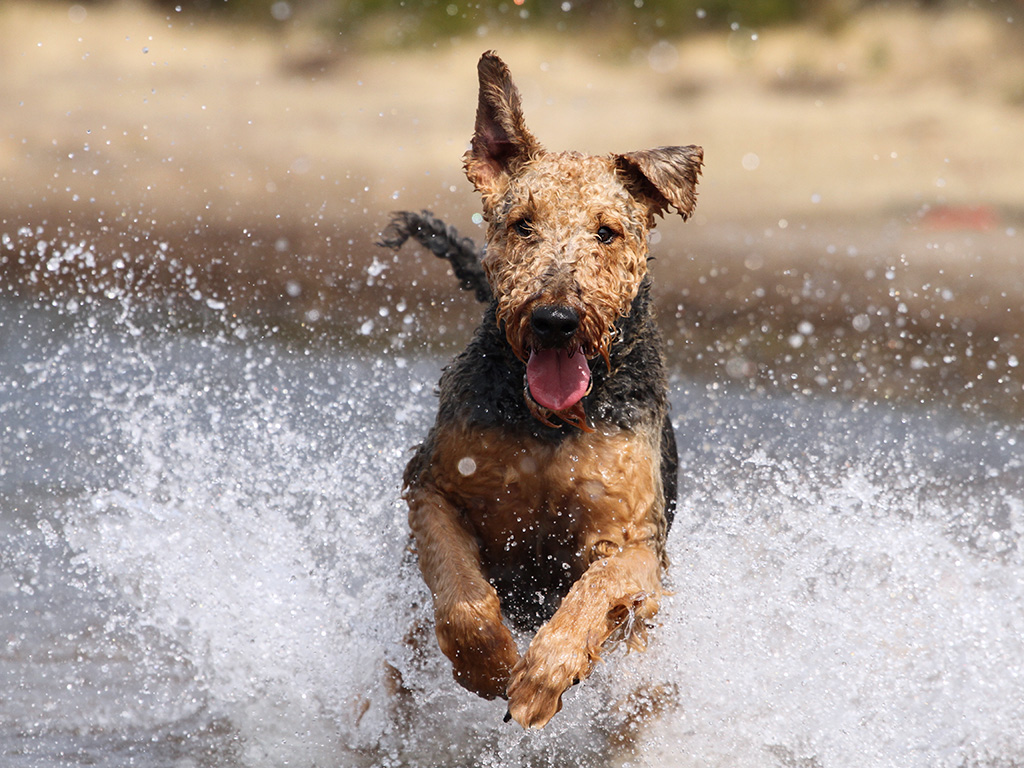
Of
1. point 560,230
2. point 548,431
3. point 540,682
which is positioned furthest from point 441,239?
point 540,682

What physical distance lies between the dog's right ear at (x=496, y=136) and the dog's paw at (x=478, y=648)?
58.2 inches

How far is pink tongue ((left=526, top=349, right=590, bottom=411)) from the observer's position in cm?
291

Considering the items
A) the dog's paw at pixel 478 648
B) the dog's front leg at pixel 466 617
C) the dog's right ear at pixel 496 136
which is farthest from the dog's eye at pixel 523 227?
the dog's paw at pixel 478 648

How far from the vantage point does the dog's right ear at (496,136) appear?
3.41m

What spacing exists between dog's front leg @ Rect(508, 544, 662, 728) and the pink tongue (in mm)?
572

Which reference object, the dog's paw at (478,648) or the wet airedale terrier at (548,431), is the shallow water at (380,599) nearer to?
the wet airedale terrier at (548,431)

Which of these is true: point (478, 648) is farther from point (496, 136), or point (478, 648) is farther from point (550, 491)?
point (496, 136)

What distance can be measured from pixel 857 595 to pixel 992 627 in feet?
2.13

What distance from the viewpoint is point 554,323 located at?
2760 millimetres

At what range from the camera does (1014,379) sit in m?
8.09

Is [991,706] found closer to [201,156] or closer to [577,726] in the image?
[577,726]

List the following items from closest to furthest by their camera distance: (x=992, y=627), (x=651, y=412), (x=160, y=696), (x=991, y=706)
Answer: (x=651, y=412), (x=160, y=696), (x=991, y=706), (x=992, y=627)

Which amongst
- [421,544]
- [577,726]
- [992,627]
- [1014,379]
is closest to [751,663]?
[577,726]

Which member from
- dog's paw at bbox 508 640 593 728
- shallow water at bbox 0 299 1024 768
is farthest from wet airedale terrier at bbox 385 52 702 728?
shallow water at bbox 0 299 1024 768
